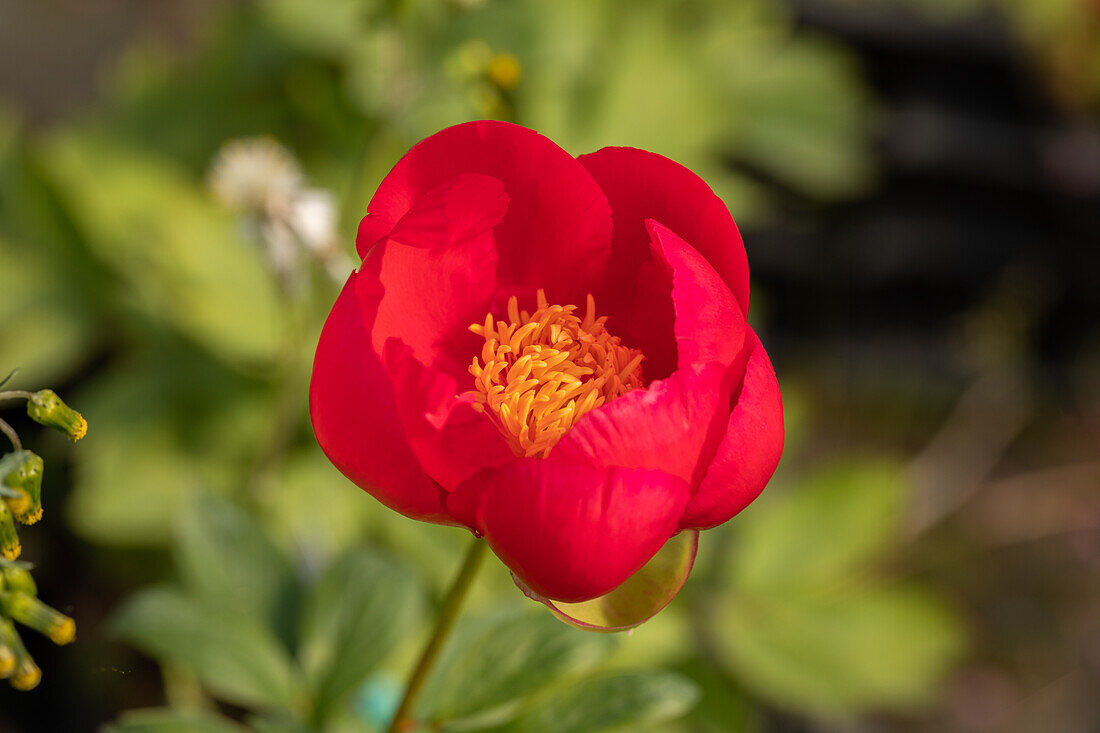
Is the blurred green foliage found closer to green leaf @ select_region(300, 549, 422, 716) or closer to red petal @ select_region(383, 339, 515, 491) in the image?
green leaf @ select_region(300, 549, 422, 716)

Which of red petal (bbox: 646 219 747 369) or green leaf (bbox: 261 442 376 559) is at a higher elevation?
green leaf (bbox: 261 442 376 559)

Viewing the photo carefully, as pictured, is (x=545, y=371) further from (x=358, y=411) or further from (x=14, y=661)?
(x=14, y=661)

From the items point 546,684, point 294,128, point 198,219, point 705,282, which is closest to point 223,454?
point 198,219

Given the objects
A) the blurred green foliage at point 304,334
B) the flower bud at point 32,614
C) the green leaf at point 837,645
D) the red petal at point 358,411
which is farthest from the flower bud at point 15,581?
the green leaf at point 837,645

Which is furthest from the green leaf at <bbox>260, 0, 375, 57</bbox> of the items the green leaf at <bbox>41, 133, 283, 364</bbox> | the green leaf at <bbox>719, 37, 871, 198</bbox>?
the green leaf at <bbox>719, 37, 871, 198</bbox>

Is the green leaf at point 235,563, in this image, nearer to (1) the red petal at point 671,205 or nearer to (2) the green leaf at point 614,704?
(2) the green leaf at point 614,704

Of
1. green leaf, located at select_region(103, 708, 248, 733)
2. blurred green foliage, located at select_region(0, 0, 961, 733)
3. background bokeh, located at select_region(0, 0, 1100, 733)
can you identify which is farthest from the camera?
blurred green foliage, located at select_region(0, 0, 961, 733)
